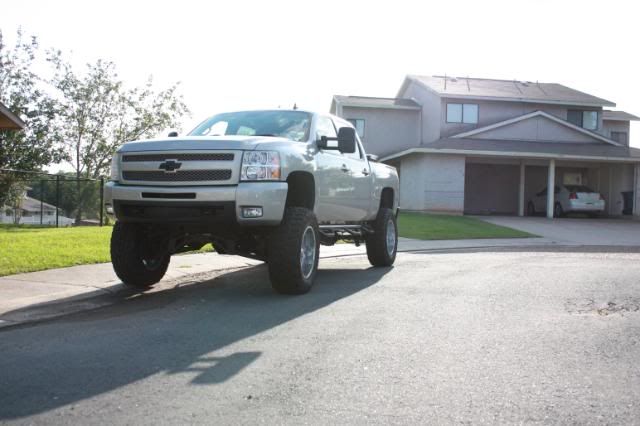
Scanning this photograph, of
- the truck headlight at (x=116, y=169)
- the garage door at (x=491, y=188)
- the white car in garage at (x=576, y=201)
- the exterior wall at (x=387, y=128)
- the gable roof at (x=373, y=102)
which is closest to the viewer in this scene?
the truck headlight at (x=116, y=169)

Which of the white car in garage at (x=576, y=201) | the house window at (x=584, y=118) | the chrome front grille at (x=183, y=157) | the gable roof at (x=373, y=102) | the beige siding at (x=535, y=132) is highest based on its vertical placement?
the gable roof at (x=373, y=102)

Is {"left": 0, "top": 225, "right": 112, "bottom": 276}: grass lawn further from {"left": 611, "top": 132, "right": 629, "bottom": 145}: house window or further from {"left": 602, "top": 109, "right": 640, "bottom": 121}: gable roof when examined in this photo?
{"left": 611, "top": 132, "right": 629, "bottom": 145}: house window

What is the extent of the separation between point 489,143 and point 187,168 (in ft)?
81.8

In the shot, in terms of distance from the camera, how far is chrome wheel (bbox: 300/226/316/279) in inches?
312

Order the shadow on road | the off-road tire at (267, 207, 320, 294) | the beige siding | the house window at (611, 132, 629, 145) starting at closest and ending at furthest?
1. the shadow on road
2. the off-road tire at (267, 207, 320, 294)
3. the beige siding
4. the house window at (611, 132, 629, 145)

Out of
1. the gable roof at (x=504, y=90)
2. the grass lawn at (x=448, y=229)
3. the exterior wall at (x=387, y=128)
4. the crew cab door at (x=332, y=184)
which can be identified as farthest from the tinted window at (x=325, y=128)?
the exterior wall at (x=387, y=128)

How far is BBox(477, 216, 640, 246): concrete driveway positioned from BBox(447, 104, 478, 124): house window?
6.64m

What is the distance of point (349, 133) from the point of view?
28.6 ft

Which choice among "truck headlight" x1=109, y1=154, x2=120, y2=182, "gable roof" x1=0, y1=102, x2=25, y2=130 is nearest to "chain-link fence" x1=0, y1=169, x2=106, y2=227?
"gable roof" x1=0, y1=102, x2=25, y2=130

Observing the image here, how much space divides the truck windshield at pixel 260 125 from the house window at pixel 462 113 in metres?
24.8

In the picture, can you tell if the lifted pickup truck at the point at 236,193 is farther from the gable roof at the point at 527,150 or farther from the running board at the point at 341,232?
the gable roof at the point at 527,150

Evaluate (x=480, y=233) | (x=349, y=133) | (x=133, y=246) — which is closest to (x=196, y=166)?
(x=133, y=246)

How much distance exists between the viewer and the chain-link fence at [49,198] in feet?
68.1

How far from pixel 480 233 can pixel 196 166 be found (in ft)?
52.0
